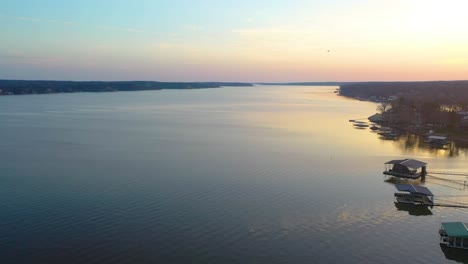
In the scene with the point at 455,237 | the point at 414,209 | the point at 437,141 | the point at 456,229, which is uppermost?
the point at 437,141

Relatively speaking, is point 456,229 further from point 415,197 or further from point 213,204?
point 213,204

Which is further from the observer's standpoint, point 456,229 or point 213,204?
point 213,204

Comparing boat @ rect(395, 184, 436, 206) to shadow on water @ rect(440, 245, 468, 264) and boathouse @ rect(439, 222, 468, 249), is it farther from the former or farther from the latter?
shadow on water @ rect(440, 245, 468, 264)

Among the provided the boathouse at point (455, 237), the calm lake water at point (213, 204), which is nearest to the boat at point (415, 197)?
the calm lake water at point (213, 204)

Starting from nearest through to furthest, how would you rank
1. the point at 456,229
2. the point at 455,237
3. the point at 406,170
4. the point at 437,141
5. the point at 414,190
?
the point at 455,237 < the point at 456,229 < the point at 414,190 < the point at 406,170 < the point at 437,141

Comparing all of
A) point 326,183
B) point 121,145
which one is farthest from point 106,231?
point 121,145

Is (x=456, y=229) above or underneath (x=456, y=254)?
above

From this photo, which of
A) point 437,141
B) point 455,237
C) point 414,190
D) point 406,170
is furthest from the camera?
point 437,141

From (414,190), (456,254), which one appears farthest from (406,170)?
(456,254)
